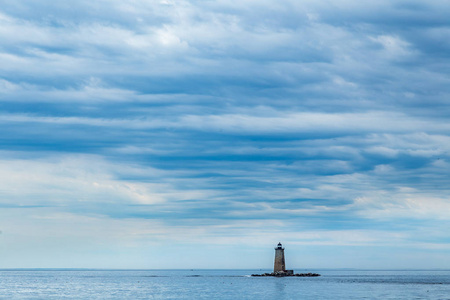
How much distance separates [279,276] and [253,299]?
85381 mm

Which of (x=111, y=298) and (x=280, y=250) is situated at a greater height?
(x=280, y=250)

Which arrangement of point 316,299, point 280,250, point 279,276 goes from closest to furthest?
1. point 316,299
2. point 280,250
3. point 279,276

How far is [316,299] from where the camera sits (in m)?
104

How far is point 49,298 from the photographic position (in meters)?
111

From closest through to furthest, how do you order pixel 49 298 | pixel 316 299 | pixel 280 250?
pixel 316 299
pixel 49 298
pixel 280 250

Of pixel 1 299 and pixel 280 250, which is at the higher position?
pixel 280 250

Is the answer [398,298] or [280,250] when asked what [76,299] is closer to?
[398,298]

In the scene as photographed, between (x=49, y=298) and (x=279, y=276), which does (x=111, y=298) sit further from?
(x=279, y=276)

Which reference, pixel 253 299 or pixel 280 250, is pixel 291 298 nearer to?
pixel 253 299

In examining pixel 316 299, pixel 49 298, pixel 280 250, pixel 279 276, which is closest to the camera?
pixel 316 299

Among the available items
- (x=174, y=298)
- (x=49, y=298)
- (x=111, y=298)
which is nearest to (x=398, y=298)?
(x=174, y=298)

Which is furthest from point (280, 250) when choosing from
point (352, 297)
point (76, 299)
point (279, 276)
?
point (76, 299)

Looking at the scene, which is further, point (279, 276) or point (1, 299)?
point (279, 276)

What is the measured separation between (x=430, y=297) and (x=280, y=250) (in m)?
73.2
